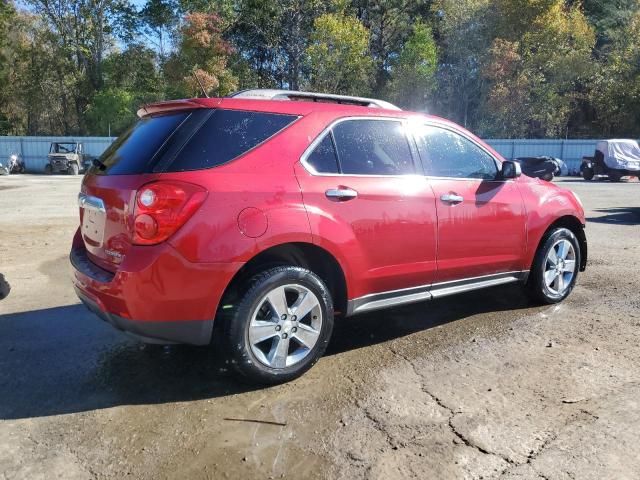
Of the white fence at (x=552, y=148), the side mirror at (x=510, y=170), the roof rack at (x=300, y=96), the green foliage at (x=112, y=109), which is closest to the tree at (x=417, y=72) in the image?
the white fence at (x=552, y=148)

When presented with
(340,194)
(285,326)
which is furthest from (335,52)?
(285,326)

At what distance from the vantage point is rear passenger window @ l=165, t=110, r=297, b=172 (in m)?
3.29

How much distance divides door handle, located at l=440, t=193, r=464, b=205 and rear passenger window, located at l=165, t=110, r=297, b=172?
4.49 feet

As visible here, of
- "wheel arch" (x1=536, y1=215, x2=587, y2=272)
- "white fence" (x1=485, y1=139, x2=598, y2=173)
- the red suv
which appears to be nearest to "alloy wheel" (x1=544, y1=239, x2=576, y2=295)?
"wheel arch" (x1=536, y1=215, x2=587, y2=272)

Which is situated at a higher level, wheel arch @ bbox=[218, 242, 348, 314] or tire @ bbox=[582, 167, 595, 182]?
tire @ bbox=[582, 167, 595, 182]

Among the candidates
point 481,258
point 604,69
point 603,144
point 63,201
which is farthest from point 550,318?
point 604,69

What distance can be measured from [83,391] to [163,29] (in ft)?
121

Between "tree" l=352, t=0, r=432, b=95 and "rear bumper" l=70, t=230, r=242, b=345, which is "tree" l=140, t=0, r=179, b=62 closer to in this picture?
"tree" l=352, t=0, r=432, b=95

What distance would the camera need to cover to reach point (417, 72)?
31.7m

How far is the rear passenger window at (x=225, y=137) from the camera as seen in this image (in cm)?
329

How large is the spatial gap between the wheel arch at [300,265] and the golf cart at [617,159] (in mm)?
22730

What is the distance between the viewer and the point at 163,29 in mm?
36219

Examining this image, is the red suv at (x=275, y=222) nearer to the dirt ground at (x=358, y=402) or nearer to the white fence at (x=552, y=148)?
the dirt ground at (x=358, y=402)

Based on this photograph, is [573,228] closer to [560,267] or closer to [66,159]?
[560,267]
